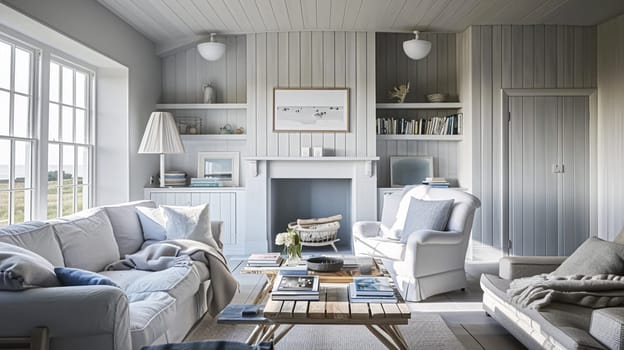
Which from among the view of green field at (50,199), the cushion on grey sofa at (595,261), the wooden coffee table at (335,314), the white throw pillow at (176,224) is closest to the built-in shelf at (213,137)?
the view of green field at (50,199)

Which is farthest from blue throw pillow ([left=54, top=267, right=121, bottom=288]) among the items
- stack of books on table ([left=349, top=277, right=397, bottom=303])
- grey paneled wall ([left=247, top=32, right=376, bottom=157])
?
grey paneled wall ([left=247, top=32, right=376, bottom=157])

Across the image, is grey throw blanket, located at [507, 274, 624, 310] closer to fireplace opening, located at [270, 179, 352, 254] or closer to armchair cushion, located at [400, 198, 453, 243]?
armchair cushion, located at [400, 198, 453, 243]

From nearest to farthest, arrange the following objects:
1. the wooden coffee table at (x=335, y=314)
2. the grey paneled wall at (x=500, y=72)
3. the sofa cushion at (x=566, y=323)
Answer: the sofa cushion at (x=566, y=323) → the wooden coffee table at (x=335, y=314) → the grey paneled wall at (x=500, y=72)

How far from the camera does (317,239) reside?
5426mm

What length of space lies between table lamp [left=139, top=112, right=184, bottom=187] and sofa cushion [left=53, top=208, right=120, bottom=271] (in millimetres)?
1700

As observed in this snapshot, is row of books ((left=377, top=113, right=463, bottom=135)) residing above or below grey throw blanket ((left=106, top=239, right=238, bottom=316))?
above

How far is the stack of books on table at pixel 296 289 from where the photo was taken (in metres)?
2.50

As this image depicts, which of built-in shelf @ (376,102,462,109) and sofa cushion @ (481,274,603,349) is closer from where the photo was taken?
sofa cushion @ (481,274,603,349)

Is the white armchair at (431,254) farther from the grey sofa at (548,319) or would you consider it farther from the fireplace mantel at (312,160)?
the fireplace mantel at (312,160)

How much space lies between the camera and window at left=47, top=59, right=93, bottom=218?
422 centimetres

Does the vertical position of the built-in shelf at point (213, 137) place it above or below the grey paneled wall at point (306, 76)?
below

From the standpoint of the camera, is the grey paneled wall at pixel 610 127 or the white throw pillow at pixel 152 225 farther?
the grey paneled wall at pixel 610 127

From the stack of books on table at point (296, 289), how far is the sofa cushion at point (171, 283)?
575 mm

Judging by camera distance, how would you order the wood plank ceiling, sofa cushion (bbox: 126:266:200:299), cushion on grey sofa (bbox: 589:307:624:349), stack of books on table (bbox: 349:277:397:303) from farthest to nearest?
the wood plank ceiling
sofa cushion (bbox: 126:266:200:299)
stack of books on table (bbox: 349:277:397:303)
cushion on grey sofa (bbox: 589:307:624:349)
